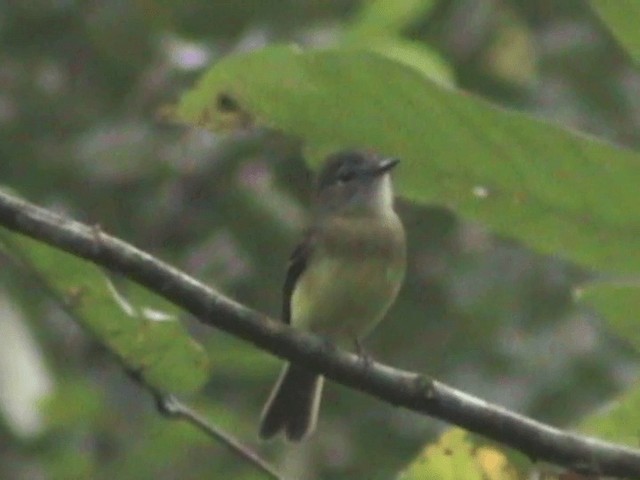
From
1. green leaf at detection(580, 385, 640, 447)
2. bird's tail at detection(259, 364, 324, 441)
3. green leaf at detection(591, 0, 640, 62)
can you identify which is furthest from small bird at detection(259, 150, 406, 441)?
green leaf at detection(591, 0, 640, 62)

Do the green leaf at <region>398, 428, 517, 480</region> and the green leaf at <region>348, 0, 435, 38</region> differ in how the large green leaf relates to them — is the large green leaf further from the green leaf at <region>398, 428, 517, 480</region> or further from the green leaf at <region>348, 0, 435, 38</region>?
the green leaf at <region>348, 0, 435, 38</region>

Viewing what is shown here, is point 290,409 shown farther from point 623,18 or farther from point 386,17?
point 623,18

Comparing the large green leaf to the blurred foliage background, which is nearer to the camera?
the large green leaf

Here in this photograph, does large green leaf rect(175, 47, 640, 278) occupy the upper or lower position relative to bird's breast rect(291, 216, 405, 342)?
upper

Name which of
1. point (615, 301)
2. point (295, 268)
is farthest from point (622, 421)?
point (295, 268)

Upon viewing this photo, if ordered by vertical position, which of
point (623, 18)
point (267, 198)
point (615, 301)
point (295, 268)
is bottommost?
point (267, 198)

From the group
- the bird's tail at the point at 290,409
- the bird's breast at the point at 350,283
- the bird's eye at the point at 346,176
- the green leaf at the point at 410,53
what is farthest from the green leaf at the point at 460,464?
the bird's eye at the point at 346,176

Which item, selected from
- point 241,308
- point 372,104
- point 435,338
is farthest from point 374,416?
point 372,104
